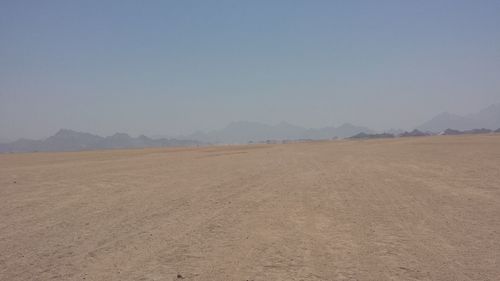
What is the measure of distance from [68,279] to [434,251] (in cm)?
553

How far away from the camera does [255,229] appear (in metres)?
10.3

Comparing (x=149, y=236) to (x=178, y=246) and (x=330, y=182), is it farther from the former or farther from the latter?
(x=330, y=182)

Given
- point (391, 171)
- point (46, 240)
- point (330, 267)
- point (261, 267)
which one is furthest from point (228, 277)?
point (391, 171)

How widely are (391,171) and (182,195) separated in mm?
9971

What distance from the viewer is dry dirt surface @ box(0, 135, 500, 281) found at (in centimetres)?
753

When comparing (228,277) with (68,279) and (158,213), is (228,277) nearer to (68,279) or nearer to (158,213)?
(68,279)

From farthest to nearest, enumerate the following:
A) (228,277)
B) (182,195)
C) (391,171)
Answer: (391,171), (182,195), (228,277)

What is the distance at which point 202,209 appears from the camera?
12812 millimetres

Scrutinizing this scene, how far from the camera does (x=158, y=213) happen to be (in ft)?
40.3

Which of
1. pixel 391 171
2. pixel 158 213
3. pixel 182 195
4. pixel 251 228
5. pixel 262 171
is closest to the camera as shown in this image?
pixel 251 228

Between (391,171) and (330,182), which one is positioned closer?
(330,182)

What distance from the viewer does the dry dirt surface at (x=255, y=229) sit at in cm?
753

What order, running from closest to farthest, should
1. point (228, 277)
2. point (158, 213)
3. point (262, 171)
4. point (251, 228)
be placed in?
point (228, 277), point (251, 228), point (158, 213), point (262, 171)

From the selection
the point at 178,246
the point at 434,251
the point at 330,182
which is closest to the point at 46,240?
the point at 178,246
